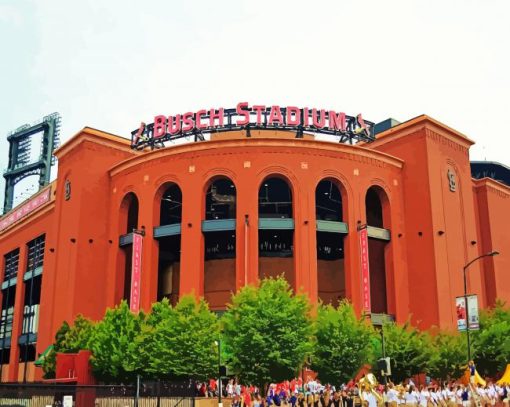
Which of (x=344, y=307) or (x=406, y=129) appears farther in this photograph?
(x=406, y=129)

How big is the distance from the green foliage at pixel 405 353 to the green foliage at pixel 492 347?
6.45m

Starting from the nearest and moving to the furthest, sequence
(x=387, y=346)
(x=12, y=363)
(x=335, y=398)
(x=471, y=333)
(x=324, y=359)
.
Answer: (x=335, y=398) < (x=324, y=359) < (x=387, y=346) < (x=471, y=333) < (x=12, y=363)

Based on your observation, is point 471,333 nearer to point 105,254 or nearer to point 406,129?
point 406,129

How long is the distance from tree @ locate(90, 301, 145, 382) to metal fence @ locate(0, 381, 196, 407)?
35.2ft

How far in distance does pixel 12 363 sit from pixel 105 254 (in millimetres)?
22241

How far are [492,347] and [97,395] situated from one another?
1353 inches

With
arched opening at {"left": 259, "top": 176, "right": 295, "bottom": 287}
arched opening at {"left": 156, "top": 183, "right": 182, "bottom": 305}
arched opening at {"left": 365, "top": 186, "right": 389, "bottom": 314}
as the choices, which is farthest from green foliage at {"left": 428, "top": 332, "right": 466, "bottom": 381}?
arched opening at {"left": 156, "top": 183, "right": 182, "bottom": 305}

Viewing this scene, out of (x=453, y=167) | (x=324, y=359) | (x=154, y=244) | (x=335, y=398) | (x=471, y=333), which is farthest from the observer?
(x=453, y=167)

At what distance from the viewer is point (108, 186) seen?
6025 centimetres

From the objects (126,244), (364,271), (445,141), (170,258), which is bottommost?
(364,271)

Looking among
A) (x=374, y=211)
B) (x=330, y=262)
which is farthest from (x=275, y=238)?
(x=374, y=211)

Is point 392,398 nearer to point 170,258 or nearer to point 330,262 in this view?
point 330,262

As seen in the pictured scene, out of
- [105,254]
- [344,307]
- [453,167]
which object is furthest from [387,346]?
[105,254]

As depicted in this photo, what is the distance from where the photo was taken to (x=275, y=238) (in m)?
58.8
